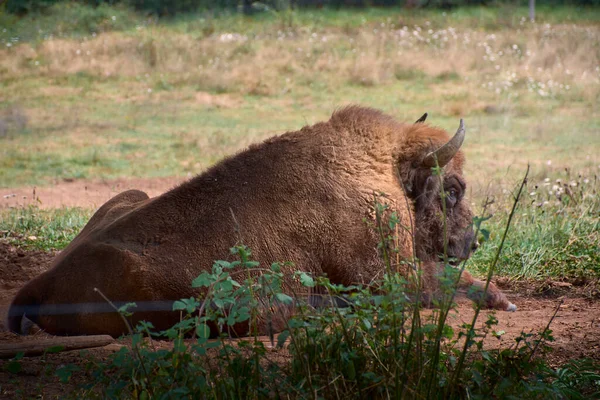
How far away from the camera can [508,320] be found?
15.7 feet

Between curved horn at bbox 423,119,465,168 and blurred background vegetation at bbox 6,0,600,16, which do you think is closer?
curved horn at bbox 423,119,465,168

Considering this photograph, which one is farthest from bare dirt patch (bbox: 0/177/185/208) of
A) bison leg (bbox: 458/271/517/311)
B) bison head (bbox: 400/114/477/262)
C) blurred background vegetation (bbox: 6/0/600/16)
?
blurred background vegetation (bbox: 6/0/600/16)

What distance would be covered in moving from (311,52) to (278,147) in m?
13.4

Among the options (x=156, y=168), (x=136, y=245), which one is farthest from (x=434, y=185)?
(x=156, y=168)

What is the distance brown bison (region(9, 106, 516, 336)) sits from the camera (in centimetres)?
427

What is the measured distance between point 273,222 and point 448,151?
128 cm

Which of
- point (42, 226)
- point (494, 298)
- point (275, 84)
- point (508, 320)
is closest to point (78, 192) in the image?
point (42, 226)

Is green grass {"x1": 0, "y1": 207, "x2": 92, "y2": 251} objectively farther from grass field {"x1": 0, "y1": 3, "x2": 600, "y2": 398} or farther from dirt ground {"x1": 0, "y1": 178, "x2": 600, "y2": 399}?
dirt ground {"x1": 0, "y1": 178, "x2": 600, "y2": 399}

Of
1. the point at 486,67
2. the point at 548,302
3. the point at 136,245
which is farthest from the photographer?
the point at 486,67

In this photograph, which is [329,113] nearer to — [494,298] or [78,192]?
[78,192]

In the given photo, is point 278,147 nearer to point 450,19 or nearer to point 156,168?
point 156,168

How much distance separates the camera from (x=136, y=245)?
4332 mm

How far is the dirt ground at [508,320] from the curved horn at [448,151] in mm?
1031

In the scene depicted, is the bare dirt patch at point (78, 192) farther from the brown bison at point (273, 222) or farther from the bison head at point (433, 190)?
the bison head at point (433, 190)
